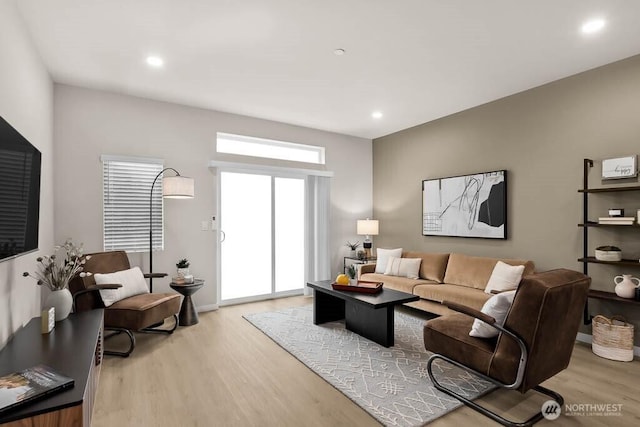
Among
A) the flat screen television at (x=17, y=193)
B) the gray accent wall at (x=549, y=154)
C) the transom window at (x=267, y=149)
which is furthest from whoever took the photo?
the transom window at (x=267, y=149)

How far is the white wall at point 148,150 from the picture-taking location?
3787 mm

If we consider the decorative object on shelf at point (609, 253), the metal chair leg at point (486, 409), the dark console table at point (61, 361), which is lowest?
the metal chair leg at point (486, 409)

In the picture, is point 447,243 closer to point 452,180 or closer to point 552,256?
point 452,180

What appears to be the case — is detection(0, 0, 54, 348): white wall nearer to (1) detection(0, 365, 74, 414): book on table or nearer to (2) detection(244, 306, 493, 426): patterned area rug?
(1) detection(0, 365, 74, 414): book on table

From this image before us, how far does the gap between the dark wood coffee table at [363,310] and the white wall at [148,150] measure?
1.64 m

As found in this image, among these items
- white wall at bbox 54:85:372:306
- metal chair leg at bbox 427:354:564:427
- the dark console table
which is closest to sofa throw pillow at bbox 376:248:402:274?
white wall at bbox 54:85:372:306

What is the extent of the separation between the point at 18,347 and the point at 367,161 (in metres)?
5.38

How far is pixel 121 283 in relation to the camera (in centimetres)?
344

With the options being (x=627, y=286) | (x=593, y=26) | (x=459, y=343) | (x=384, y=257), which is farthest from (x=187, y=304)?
(x=593, y=26)

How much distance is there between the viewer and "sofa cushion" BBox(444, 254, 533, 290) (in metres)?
4.07

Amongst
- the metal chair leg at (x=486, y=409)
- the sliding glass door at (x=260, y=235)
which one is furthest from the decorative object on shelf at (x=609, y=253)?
the sliding glass door at (x=260, y=235)

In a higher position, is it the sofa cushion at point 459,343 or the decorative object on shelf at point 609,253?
the decorative object on shelf at point 609,253

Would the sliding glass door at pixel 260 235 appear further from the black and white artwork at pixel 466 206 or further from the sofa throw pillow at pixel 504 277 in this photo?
the sofa throw pillow at pixel 504 277

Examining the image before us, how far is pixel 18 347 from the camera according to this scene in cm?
204
